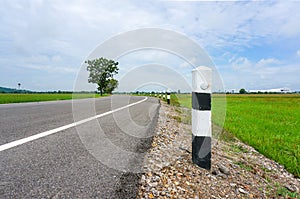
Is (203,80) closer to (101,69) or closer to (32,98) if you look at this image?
(101,69)

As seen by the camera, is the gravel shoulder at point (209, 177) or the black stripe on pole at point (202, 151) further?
the black stripe on pole at point (202, 151)

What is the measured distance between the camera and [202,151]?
2650mm

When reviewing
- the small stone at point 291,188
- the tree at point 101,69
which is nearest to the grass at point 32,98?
the tree at point 101,69

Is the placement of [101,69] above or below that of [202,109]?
above

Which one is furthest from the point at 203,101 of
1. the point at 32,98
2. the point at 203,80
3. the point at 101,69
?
the point at 32,98

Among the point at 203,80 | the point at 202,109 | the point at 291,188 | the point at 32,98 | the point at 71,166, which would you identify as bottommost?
the point at 291,188

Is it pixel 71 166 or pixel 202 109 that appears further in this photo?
pixel 202 109

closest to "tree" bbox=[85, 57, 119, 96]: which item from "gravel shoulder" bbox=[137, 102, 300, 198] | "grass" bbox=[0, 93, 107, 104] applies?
"grass" bbox=[0, 93, 107, 104]

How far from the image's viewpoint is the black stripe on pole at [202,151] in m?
2.58

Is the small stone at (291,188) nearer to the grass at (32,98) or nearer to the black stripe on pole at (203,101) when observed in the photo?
the black stripe on pole at (203,101)

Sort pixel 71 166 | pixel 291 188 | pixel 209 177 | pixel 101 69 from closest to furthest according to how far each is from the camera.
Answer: pixel 71 166, pixel 209 177, pixel 291 188, pixel 101 69

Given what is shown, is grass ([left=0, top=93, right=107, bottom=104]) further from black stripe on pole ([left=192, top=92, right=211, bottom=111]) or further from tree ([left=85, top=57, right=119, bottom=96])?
black stripe on pole ([left=192, top=92, right=211, bottom=111])

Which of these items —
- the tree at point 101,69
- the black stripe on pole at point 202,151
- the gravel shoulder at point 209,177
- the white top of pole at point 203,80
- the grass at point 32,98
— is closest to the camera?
the gravel shoulder at point 209,177

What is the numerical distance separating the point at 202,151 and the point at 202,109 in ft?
1.73
